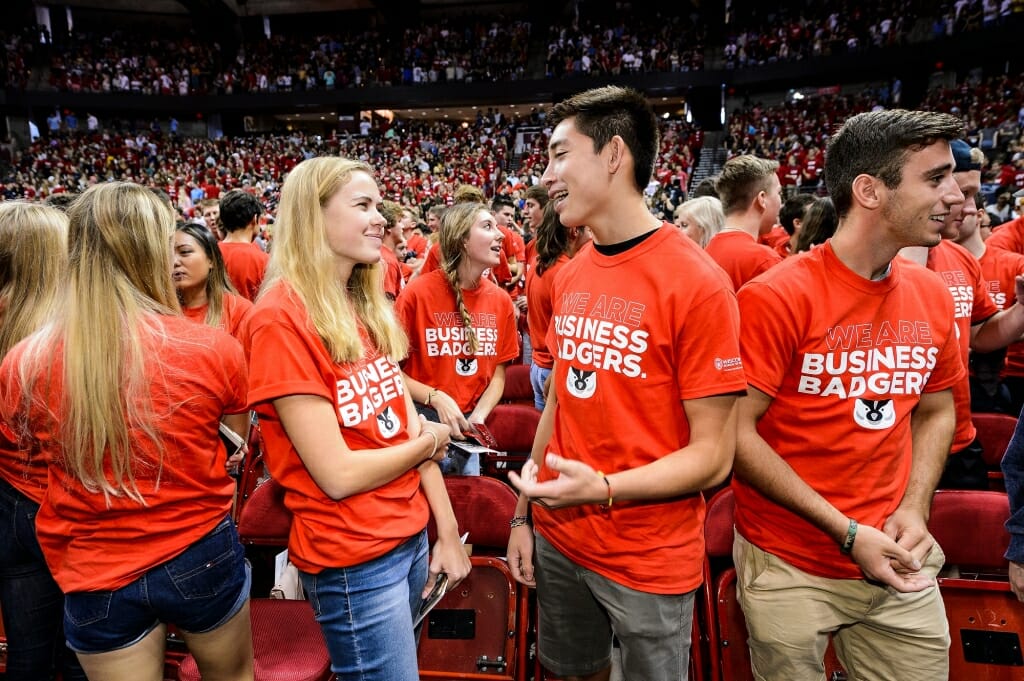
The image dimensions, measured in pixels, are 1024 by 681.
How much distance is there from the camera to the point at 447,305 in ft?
10.7

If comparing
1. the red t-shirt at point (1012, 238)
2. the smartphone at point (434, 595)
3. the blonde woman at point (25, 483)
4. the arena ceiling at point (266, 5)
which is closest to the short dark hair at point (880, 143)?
the smartphone at point (434, 595)

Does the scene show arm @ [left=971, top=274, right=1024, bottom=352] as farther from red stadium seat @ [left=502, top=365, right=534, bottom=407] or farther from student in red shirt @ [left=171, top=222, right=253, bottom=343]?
student in red shirt @ [left=171, top=222, right=253, bottom=343]

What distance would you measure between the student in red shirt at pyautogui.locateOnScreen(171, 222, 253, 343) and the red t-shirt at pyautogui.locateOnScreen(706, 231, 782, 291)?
254 cm

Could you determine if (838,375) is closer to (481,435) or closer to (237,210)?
(481,435)

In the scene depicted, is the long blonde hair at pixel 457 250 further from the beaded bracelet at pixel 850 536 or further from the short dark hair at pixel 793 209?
the short dark hair at pixel 793 209

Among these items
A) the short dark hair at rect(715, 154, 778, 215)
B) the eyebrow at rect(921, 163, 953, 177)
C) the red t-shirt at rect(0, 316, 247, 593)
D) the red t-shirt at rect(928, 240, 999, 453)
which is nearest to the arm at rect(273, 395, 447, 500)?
the red t-shirt at rect(0, 316, 247, 593)

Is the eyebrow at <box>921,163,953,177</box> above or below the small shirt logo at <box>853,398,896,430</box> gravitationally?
above

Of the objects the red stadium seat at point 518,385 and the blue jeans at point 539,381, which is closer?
the blue jeans at point 539,381

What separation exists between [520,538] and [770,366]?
0.92 meters

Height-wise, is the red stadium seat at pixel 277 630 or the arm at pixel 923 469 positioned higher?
the arm at pixel 923 469

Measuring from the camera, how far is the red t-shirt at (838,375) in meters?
1.65

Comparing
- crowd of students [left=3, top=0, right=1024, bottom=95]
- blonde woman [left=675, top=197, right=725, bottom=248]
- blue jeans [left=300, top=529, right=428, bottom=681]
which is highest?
crowd of students [left=3, top=0, right=1024, bottom=95]

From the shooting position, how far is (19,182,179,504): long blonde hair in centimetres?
141

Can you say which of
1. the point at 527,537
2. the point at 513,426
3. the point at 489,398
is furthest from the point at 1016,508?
the point at 513,426
